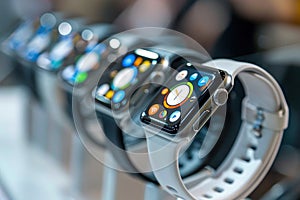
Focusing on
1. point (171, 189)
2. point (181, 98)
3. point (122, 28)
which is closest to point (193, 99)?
point (181, 98)

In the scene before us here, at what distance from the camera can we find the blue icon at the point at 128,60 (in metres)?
0.67

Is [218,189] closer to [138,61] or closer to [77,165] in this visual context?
[138,61]

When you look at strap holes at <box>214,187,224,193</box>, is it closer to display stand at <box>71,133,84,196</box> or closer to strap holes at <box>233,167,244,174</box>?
strap holes at <box>233,167,244,174</box>

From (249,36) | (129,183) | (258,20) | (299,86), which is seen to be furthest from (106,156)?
(258,20)

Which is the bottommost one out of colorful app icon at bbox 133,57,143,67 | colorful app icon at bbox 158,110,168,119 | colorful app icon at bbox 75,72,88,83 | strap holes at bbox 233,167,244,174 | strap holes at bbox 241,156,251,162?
strap holes at bbox 233,167,244,174

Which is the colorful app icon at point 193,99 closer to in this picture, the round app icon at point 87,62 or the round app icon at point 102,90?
the round app icon at point 102,90

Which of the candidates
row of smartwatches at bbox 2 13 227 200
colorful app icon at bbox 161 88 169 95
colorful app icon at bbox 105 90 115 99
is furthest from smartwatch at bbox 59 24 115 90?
colorful app icon at bbox 161 88 169 95

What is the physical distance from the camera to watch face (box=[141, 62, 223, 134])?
19.3 inches

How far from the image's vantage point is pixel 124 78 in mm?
665

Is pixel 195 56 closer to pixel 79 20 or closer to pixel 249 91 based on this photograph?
pixel 249 91

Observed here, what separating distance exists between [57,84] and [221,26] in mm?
932

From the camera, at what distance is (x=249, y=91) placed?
0.63 meters

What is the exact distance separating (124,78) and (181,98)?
176mm

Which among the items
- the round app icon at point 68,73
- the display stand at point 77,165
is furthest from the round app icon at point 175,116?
the display stand at point 77,165
